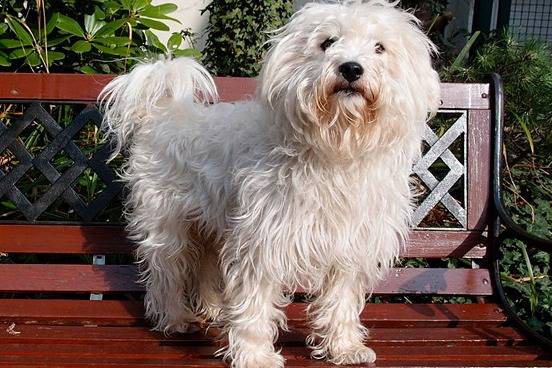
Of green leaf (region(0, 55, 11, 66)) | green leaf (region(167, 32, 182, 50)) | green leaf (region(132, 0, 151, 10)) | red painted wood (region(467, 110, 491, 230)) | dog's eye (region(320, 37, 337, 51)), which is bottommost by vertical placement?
red painted wood (region(467, 110, 491, 230))

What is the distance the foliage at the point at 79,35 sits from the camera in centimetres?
377

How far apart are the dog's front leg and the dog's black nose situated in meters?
0.79

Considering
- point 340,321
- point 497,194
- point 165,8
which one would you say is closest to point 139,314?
point 340,321

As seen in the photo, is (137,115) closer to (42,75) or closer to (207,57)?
(42,75)

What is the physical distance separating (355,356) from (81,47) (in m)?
2.10

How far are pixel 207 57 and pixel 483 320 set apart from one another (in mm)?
2669

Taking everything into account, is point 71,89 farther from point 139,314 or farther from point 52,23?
point 139,314

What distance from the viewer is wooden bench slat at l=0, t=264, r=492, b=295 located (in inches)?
128

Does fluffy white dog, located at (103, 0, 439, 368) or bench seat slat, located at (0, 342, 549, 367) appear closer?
fluffy white dog, located at (103, 0, 439, 368)

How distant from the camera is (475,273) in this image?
3258 millimetres

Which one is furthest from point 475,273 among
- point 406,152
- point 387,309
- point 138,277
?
point 138,277

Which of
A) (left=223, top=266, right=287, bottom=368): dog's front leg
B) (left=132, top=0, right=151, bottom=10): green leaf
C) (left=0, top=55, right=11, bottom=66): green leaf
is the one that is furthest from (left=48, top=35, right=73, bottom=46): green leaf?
(left=223, top=266, right=287, bottom=368): dog's front leg

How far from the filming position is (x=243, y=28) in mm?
4594

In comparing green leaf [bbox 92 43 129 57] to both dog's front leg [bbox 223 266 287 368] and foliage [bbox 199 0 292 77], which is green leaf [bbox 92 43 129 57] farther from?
dog's front leg [bbox 223 266 287 368]
